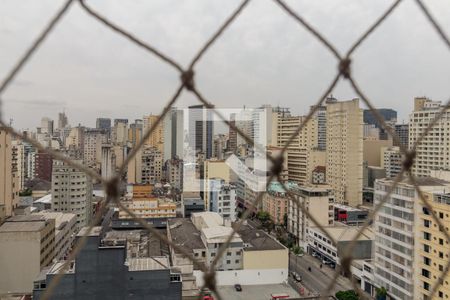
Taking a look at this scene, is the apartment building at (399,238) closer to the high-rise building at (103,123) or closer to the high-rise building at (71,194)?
the high-rise building at (71,194)

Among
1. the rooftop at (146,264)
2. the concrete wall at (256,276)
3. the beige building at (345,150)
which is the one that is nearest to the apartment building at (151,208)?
the concrete wall at (256,276)

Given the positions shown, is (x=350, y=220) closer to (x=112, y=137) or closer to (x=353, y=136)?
(x=353, y=136)

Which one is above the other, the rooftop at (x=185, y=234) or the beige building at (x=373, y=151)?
the beige building at (x=373, y=151)

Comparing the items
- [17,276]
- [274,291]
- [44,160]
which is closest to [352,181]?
[274,291]

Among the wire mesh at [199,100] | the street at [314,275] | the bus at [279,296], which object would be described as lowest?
the street at [314,275]

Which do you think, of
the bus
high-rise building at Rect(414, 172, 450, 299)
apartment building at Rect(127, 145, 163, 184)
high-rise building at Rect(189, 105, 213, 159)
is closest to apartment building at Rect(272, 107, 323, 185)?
high-rise building at Rect(189, 105, 213, 159)

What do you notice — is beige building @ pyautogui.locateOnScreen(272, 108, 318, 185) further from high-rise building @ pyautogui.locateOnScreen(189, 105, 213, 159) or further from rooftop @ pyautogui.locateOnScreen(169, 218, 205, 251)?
rooftop @ pyautogui.locateOnScreen(169, 218, 205, 251)
